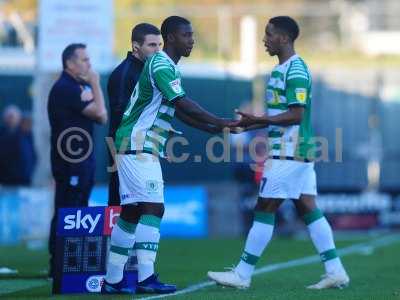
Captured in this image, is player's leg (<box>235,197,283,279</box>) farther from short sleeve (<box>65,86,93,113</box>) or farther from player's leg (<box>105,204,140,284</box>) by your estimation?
short sleeve (<box>65,86,93,113</box>)

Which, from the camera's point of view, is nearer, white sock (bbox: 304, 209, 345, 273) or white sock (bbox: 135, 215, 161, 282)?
white sock (bbox: 135, 215, 161, 282)

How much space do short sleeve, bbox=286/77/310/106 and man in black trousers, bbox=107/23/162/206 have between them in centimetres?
135

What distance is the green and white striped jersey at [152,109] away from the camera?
903 centimetres

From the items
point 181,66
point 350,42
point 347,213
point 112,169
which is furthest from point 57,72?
point 350,42

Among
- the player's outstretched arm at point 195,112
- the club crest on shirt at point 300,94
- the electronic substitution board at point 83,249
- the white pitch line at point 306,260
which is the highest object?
the club crest on shirt at point 300,94

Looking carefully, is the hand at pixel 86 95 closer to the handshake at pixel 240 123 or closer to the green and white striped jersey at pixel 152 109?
the green and white striped jersey at pixel 152 109

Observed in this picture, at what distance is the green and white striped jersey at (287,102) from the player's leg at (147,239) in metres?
1.26

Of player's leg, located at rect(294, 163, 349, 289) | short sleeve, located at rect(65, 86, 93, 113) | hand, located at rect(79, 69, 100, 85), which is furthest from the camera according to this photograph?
hand, located at rect(79, 69, 100, 85)

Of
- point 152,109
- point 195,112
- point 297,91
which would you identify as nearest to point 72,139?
point 152,109

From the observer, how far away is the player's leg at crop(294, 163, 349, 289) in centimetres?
995

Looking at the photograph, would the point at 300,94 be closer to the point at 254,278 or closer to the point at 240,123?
the point at 240,123

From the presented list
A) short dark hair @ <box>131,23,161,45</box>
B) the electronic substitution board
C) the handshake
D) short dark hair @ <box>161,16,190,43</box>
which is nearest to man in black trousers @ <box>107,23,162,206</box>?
short dark hair @ <box>131,23,161,45</box>

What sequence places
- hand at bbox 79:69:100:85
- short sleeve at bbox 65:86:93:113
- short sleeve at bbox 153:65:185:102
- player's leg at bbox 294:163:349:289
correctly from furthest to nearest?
hand at bbox 79:69:100:85
short sleeve at bbox 65:86:93:113
player's leg at bbox 294:163:349:289
short sleeve at bbox 153:65:185:102

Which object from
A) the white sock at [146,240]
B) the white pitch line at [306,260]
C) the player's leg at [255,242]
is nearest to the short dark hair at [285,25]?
the player's leg at [255,242]
